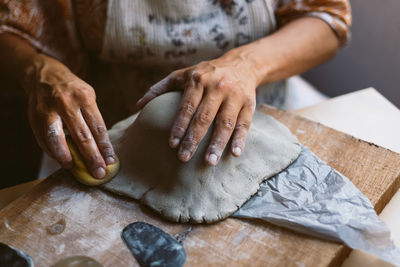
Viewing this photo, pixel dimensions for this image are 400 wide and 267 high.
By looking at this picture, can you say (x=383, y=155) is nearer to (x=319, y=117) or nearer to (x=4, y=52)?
(x=319, y=117)

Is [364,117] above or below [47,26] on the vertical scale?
below

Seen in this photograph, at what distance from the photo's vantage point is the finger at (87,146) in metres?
0.90

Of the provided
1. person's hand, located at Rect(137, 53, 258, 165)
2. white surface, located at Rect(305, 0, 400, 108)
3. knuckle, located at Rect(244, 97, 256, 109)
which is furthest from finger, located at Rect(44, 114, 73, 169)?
white surface, located at Rect(305, 0, 400, 108)

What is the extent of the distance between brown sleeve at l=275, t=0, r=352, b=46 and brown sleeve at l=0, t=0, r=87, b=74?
65cm

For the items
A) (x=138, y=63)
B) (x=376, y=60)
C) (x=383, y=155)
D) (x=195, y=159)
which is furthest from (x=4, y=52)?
(x=376, y=60)

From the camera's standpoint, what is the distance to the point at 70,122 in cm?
93

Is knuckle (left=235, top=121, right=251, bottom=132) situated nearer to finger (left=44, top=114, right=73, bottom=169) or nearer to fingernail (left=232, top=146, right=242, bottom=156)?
fingernail (left=232, top=146, right=242, bottom=156)

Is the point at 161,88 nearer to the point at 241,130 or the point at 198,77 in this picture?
the point at 198,77

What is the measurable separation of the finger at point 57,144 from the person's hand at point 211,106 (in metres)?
0.21

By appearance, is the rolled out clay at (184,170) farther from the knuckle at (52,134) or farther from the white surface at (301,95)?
the white surface at (301,95)

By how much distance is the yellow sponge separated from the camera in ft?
3.00

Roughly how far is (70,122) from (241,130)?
→ 1.29 ft

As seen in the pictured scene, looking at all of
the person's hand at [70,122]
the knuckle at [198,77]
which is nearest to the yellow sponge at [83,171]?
the person's hand at [70,122]

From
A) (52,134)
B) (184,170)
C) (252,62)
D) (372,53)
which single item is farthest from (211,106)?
(372,53)
